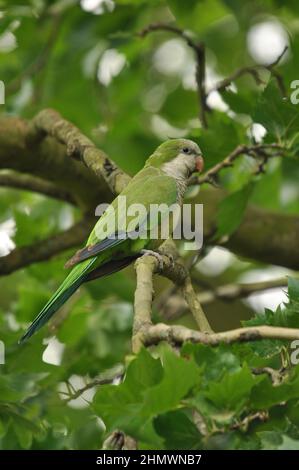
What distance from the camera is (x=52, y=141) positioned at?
4758 mm

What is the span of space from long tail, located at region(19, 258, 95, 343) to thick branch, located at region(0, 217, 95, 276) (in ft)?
3.71

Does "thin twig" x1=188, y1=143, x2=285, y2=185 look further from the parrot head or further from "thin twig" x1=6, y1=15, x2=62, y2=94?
"thin twig" x1=6, y1=15, x2=62, y2=94

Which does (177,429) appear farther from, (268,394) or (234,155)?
(234,155)

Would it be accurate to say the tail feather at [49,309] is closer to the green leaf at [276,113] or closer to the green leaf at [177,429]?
the green leaf at [276,113]

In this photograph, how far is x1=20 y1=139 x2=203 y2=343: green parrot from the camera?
364 centimetres

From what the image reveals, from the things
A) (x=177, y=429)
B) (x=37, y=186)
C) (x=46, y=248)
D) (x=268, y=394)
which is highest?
(x=37, y=186)

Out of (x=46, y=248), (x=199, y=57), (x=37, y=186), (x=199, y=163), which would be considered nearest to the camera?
(x=199, y=163)

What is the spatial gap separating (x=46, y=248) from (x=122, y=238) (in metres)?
1.38

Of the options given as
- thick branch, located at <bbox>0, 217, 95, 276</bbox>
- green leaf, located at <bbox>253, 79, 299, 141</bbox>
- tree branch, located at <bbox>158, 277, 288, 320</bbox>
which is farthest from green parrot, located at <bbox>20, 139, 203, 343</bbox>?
tree branch, located at <bbox>158, 277, 288, 320</bbox>

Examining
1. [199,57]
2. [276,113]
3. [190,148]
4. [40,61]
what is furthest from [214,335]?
[40,61]

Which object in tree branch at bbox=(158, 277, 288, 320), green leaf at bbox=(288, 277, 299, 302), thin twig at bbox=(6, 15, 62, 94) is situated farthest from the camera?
thin twig at bbox=(6, 15, 62, 94)

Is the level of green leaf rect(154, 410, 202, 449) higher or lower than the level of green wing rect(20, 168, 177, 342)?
lower

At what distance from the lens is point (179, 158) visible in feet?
14.4

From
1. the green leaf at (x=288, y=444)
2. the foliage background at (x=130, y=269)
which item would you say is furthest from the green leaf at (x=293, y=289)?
the green leaf at (x=288, y=444)
